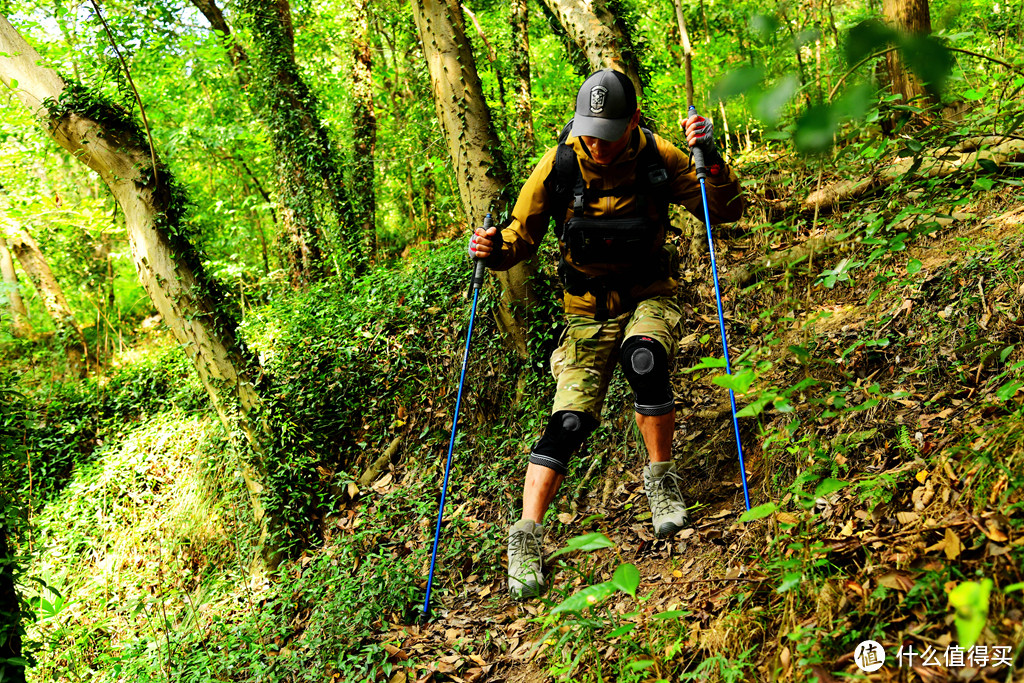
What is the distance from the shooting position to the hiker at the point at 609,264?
3.44 meters

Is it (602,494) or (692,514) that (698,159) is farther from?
(602,494)

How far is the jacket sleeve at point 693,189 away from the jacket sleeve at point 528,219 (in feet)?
2.28

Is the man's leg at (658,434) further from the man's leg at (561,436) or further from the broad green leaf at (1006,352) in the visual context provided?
the broad green leaf at (1006,352)

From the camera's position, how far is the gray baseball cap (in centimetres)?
335

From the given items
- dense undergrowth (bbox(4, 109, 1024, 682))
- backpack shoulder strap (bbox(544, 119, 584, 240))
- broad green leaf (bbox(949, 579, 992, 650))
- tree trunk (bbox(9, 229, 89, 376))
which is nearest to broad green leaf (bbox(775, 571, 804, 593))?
dense undergrowth (bbox(4, 109, 1024, 682))

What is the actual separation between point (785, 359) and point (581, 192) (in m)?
1.47

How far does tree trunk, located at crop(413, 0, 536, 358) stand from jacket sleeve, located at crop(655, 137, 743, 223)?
1.72m

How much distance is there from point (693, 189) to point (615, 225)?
0.52 m

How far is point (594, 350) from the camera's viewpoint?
3.76 metres

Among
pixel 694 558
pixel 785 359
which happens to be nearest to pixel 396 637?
pixel 694 558

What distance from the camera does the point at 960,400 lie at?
3.07m

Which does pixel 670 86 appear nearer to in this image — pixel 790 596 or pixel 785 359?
pixel 785 359

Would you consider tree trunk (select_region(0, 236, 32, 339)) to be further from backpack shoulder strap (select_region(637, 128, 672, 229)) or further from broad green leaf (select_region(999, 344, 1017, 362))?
broad green leaf (select_region(999, 344, 1017, 362))

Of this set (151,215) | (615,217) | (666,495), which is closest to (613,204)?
(615,217)
